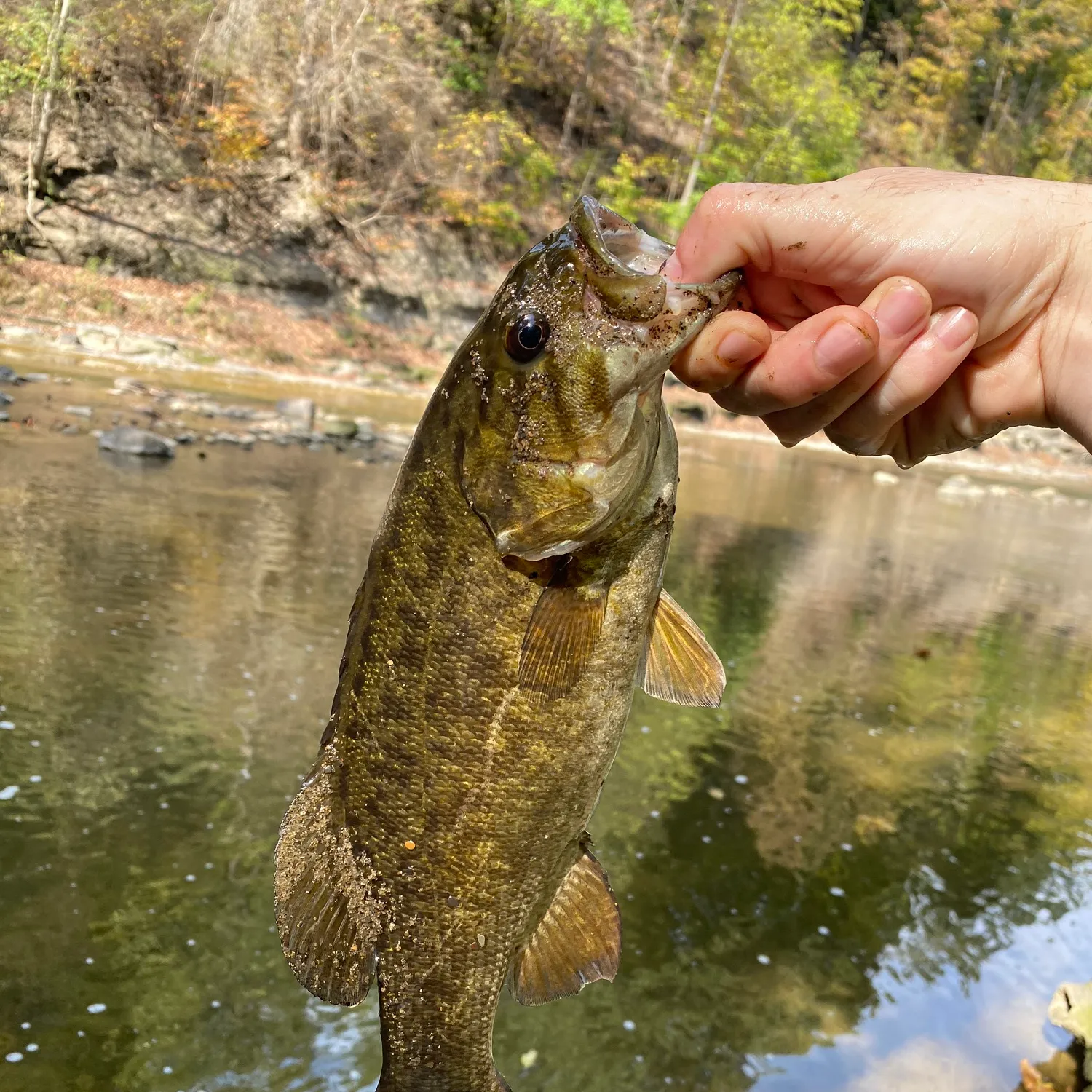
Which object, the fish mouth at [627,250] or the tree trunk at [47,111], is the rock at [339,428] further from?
the fish mouth at [627,250]

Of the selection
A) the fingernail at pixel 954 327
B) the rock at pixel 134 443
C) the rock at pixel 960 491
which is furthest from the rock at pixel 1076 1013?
the rock at pixel 960 491

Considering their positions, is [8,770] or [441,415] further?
[8,770]

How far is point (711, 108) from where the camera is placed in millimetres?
36469

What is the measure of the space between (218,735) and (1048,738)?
7.39m

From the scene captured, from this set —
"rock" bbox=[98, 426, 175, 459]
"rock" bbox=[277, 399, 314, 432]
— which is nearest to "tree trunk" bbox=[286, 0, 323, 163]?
"rock" bbox=[277, 399, 314, 432]

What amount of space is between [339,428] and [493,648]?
16604 millimetres

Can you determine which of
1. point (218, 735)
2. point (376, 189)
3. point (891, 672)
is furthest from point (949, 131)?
point (218, 735)

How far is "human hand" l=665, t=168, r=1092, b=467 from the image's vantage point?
2324mm

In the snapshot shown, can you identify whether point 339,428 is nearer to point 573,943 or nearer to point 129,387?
point 129,387

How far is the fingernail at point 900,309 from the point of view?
230cm

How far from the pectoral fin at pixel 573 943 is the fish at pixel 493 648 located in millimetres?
95

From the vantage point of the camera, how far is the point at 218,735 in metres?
6.23

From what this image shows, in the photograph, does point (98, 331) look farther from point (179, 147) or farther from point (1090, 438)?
point (1090, 438)

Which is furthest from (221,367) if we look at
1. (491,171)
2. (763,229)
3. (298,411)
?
(763,229)
